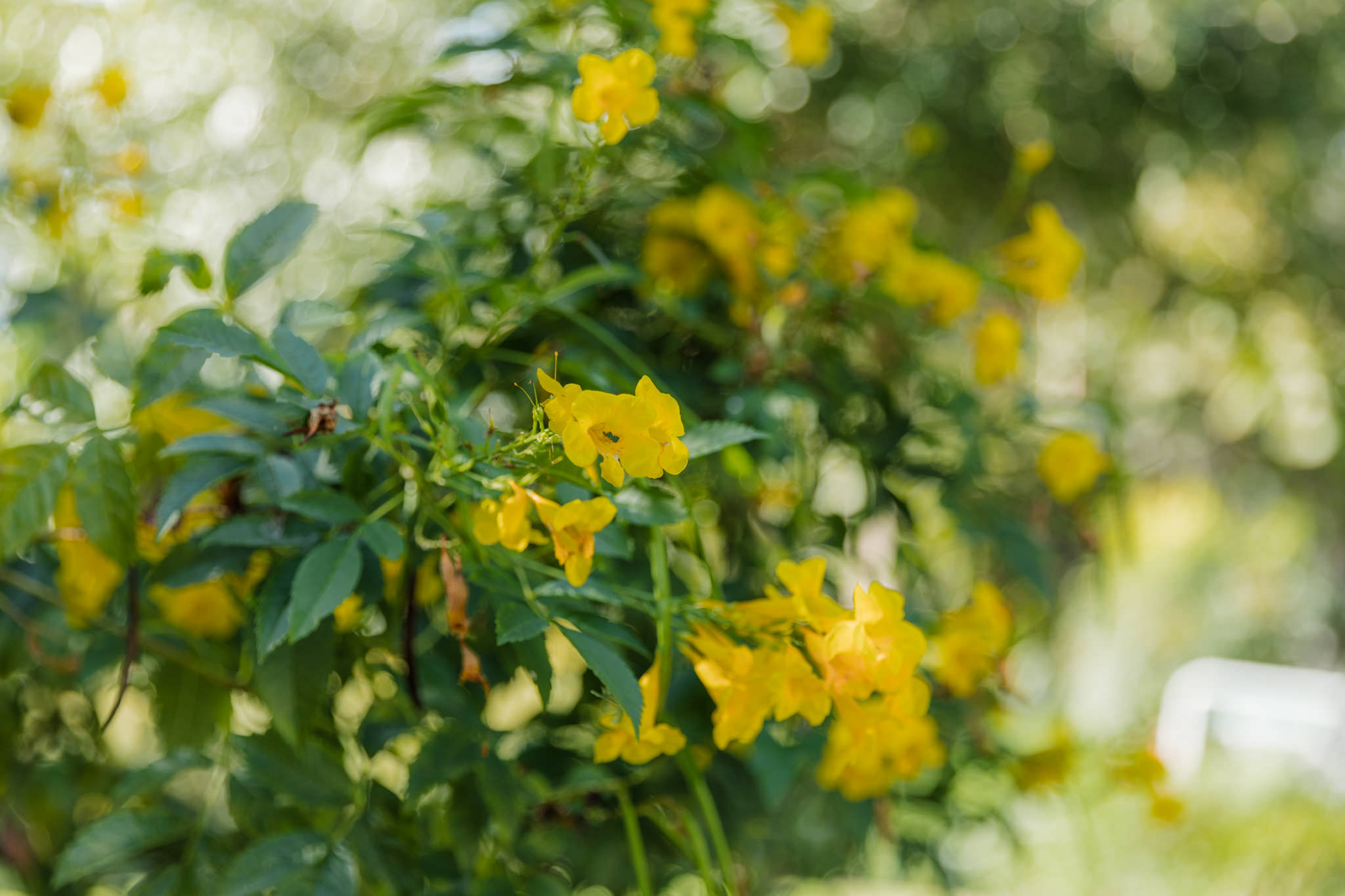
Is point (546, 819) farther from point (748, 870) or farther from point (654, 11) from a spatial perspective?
point (654, 11)

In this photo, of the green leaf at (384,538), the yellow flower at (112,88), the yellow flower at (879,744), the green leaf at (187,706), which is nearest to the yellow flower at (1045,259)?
the yellow flower at (879,744)

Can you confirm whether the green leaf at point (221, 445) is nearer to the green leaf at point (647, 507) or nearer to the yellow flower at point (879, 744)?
the green leaf at point (647, 507)

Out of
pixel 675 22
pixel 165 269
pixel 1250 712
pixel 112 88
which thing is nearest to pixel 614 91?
pixel 675 22

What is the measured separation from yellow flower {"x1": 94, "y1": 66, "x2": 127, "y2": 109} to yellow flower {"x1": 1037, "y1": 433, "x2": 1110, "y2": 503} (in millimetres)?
920

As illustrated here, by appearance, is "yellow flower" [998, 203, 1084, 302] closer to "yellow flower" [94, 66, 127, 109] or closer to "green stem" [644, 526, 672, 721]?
"green stem" [644, 526, 672, 721]

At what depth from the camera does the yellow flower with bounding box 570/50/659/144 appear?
1.50ft

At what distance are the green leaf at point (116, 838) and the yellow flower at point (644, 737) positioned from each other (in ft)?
0.99

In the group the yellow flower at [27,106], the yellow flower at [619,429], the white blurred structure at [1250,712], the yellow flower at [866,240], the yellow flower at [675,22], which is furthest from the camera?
the white blurred structure at [1250,712]

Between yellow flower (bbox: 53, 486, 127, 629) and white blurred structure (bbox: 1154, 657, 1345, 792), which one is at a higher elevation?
yellow flower (bbox: 53, 486, 127, 629)

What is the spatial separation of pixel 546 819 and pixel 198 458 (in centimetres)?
30

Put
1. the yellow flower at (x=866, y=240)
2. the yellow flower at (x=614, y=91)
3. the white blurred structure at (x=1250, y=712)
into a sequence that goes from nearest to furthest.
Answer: the yellow flower at (x=614, y=91)
the yellow flower at (x=866, y=240)
the white blurred structure at (x=1250, y=712)

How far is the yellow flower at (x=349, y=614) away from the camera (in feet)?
1.70

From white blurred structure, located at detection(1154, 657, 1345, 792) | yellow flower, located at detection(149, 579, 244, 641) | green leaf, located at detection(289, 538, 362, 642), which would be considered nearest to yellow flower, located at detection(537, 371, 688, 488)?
green leaf, located at detection(289, 538, 362, 642)

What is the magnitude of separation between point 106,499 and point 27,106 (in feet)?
2.00
